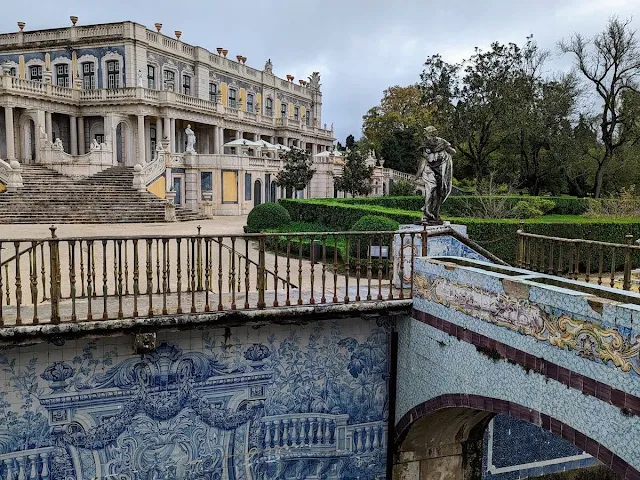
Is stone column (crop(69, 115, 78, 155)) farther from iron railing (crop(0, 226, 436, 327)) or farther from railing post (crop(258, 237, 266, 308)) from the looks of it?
railing post (crop(258, 237, 266, 308))

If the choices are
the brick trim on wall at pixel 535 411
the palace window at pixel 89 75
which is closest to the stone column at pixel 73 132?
the palace window at pixel 89 75

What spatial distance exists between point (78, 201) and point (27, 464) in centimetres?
2135

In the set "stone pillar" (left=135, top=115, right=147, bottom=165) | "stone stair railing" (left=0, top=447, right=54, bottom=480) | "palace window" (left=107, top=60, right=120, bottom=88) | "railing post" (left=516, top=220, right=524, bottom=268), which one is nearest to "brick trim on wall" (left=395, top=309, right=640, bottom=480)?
"railing post" (left=516, top=220, right=524, bottom=268)

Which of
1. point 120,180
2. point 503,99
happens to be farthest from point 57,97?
point 503,99

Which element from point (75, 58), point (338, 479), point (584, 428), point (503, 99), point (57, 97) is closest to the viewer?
point (584, 428)

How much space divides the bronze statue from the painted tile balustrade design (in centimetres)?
210

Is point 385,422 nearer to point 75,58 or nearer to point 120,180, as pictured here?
point 120,180

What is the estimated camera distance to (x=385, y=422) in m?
8.75

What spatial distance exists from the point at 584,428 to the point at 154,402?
5.00 meters

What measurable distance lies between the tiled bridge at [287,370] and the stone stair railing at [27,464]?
21 millimetres

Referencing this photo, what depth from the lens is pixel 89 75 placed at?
38.9 meters

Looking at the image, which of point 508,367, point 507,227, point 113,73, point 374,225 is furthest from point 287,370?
point 113,73

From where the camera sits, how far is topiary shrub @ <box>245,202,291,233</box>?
2069 cm

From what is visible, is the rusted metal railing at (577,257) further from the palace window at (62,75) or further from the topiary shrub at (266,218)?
the palace window at (62,75)
